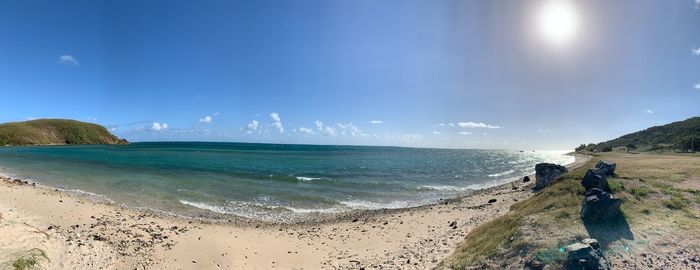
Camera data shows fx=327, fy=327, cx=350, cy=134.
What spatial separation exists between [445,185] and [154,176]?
38.3 metres

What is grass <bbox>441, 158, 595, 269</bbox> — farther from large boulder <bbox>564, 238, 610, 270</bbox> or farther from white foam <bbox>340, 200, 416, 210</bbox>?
white foam <bbox>340, 200, 416, 210</bbox>

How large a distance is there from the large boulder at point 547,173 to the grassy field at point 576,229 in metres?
11.8

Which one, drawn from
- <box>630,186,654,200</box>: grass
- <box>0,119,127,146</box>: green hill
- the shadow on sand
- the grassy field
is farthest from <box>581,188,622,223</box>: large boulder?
<box>0,119,127,146</box>: green hill

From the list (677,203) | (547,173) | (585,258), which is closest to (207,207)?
(585,258)

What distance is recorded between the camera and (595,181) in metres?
16.4

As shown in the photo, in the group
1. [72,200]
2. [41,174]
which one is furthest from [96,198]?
[41,174]

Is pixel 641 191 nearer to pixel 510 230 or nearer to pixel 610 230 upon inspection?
pixel 610 230

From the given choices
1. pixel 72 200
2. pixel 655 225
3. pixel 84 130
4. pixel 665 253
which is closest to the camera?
pixel 665 253

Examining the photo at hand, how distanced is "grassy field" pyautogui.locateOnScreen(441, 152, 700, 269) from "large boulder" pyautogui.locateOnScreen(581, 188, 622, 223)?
30 centimetres

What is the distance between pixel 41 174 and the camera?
42438 millimetres

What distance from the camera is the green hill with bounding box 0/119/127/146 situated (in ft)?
489

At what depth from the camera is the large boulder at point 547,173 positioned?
2912 centimetres

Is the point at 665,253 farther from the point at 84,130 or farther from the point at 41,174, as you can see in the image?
the point at 84,130

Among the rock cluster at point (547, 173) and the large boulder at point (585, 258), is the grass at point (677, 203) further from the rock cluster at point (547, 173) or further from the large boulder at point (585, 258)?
the rock cluster at point (547, 173)
